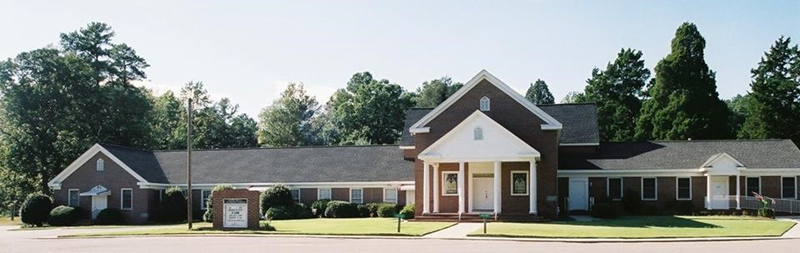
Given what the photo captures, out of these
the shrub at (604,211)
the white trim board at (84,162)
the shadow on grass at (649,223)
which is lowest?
the shadow on grass at (649,223)

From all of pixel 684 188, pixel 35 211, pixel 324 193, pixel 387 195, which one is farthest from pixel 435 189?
pixel 35 211

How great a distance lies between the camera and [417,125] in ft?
153

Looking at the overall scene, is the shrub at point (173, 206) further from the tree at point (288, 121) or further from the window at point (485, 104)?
the tree at point (288, 121)

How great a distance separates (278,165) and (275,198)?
669 cm

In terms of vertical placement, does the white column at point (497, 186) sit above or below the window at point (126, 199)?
above

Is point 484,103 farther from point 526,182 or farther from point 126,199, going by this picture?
point 126,199

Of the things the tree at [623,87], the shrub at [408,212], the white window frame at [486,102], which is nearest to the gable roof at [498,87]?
the white window frame at [486,102]

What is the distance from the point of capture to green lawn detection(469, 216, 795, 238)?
32.8 m

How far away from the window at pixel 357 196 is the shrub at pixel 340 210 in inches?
75.5

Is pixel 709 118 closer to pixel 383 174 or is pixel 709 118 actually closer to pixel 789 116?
pixel 789 116

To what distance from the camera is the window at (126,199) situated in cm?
5337

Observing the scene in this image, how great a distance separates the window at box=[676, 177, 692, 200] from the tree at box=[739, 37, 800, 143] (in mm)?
23248

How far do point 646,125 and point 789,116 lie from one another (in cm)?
1085

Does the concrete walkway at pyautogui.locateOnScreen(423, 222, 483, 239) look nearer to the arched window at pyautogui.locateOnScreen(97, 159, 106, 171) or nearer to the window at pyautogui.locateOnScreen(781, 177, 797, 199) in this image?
the window at pyautogui.locateOnScreen(781, 177, 797, 199)
